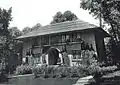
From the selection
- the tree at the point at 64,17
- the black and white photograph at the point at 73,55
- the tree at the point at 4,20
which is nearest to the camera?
Answer: the black and white photograph at the point at 73,55

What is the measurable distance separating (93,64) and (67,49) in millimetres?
4561

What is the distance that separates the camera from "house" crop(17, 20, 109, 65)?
19.0 metres

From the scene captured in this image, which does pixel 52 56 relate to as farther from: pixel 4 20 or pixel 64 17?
pixel 64 17

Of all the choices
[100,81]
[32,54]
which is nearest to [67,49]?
[32,54]

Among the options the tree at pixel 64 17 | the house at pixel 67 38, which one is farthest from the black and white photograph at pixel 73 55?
the tree at pixel 64 17

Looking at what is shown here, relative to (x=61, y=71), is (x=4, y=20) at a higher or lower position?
higher

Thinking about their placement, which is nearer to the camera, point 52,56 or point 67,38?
point 67,38

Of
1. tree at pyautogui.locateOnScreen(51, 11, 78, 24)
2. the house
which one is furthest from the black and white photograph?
tree at pyautogui.locateOnScreen(51, 11, 78, 24)

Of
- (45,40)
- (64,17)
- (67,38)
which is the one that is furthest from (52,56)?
(64,17)

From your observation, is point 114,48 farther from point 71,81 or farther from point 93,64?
point 71,81

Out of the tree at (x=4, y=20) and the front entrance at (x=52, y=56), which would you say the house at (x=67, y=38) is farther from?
the tree at (x=4, y=20)

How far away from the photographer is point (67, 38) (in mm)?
19938

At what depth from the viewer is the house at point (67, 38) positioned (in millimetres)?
18953

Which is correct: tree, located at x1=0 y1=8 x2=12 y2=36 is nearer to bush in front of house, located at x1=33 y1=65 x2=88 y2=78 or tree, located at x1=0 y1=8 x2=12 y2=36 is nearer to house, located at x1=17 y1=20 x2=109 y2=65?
house, located at x1=17 y1=20 x2=109 y2=65
